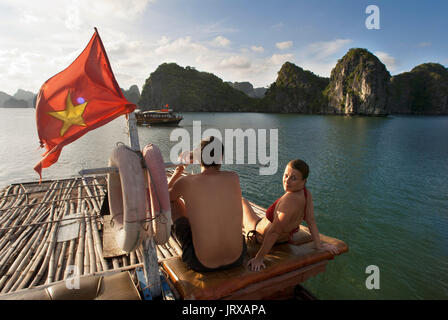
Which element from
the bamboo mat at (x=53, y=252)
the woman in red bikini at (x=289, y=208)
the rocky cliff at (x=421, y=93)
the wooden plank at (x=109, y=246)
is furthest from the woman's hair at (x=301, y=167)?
the rocky cliff at (x=421, y=93)

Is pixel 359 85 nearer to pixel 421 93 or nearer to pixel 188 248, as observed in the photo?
A: pixel 421 93

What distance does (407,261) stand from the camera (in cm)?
753

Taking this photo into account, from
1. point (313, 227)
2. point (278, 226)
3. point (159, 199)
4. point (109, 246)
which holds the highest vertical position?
point (159, 199)

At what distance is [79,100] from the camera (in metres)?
3.77

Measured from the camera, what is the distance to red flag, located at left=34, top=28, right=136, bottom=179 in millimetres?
3529

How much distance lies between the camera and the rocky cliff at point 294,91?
139 meters

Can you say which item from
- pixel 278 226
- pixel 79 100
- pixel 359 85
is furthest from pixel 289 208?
pixel 359 85

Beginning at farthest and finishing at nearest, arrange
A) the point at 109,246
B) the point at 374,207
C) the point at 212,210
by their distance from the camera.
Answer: the point at 374,207 < the point at 109,246 < the point at 212,210

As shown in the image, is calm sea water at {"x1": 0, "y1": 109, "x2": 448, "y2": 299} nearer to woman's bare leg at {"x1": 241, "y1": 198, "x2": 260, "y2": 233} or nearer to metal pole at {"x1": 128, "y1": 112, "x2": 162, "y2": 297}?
woman's bare leg at {"x1": 241, "y1": 198, "x2": 260, "y2": 233}

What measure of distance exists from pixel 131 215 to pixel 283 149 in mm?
26674

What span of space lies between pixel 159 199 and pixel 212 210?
611mm

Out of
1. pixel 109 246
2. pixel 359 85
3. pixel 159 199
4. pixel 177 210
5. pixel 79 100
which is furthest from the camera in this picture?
pixel 359 85
